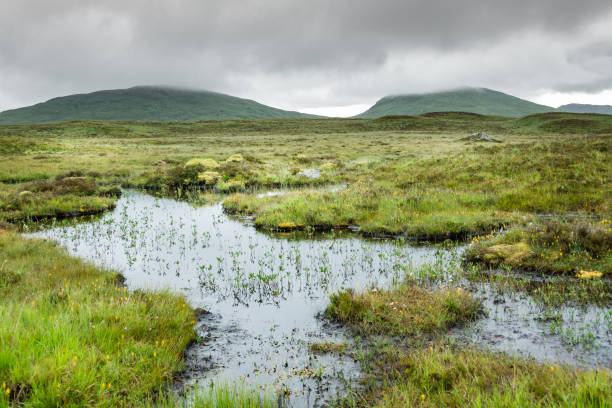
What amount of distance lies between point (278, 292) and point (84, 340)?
193 inches

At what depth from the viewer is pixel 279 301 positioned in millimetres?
9109

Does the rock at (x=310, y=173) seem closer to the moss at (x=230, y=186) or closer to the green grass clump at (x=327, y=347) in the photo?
the moss at (x=230, y=186)

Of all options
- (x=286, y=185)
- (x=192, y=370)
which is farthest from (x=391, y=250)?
(x=286, y=185)

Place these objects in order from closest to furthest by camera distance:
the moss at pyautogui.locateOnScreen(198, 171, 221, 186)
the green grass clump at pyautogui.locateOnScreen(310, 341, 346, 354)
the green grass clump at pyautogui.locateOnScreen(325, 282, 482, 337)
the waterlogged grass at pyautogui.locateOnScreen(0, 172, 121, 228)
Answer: the green grass clump at pyautogui.locateOnScreen(310, 341, 346, 354) → the green grass clump at pyautogui.locateOnScreen(325, 282, 482, 337) → the waterlogged grass at pyautogui.locateOnScreen(0, 172, 121, 228) → the moss at pyautogui.locateOnScreen(198, 171, 221, 186)

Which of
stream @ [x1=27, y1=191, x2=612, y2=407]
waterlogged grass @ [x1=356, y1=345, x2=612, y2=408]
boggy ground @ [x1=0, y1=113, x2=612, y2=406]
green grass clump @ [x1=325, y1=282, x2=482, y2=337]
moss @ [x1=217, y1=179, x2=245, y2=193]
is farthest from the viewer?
moss @ [x1=217, y1=179, x2=245, y2=193]

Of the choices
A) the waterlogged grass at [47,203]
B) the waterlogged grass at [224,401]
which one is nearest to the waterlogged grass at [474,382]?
the waterlogged grass at [224,401]

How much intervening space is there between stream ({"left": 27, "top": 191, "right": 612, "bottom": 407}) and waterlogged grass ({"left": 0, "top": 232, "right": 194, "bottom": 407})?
62 cm

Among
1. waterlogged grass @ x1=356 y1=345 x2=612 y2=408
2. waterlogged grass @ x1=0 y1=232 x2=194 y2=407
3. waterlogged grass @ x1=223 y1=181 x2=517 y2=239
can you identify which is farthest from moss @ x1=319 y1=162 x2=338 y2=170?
waterlogged grass @ x1=356 y1=345 x2=612 y2=408

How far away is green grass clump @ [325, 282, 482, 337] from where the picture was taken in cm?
730

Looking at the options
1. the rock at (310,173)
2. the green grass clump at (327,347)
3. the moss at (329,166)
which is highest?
the moss at (329,166)

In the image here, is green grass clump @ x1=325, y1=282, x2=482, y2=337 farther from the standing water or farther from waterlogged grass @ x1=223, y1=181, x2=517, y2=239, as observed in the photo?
waterlogged grass @ x1=223, y1=181, x2=517, y2=239

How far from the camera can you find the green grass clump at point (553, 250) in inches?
378

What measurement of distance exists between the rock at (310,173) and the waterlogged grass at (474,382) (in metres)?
25.9

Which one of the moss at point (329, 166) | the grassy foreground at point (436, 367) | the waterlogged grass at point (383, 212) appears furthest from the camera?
the moss at point (329, 166)
